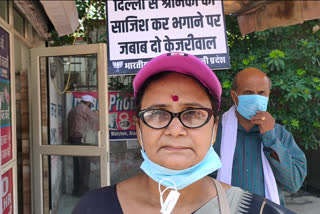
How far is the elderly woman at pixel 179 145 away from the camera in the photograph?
112 centimetres

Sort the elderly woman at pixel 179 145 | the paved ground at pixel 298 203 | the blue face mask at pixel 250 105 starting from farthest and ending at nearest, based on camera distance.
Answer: the paved ground at pixel 298 203 < the blue face mask at pixel 250 105 < the elderly woman at pixel 179 145

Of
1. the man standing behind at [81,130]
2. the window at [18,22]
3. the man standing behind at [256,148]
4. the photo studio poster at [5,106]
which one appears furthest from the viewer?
the man standing behind at [81,130]

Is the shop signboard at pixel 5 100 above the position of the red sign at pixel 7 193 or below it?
above

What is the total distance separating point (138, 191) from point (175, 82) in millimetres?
496

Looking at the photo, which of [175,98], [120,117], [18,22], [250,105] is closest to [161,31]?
[250,105]

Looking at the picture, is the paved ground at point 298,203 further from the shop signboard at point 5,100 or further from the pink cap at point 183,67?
the pink cap at point 183,67

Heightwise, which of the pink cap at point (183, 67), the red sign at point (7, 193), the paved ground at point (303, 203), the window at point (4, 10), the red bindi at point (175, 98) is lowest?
the paved ground at point (303, 203)

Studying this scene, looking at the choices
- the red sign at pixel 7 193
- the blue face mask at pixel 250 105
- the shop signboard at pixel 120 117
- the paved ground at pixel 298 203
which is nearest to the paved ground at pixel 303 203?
the paved ground at pixel 298 203

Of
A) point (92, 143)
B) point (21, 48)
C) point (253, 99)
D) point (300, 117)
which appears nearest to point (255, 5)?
point (253, 99)

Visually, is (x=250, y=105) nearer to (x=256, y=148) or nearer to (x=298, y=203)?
(x=256, y=148)

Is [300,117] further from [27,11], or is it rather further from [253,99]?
[27,11]

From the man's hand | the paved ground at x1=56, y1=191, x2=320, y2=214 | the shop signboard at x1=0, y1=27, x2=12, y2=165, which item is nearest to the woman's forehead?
the man's hand

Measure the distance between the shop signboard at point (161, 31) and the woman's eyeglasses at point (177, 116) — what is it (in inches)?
46.9

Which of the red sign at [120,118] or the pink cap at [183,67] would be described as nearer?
the pink cap at [183,67]
